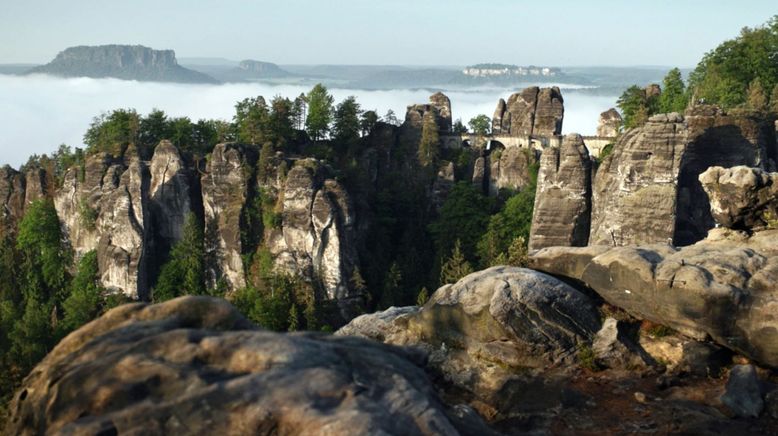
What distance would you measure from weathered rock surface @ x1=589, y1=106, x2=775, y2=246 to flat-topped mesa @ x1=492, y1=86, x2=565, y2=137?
21.9m

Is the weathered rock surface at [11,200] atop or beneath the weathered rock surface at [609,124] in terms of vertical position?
beneath

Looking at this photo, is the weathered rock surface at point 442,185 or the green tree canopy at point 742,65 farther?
the weathered rock surface at point 442,185

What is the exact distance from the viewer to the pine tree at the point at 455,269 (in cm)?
4145

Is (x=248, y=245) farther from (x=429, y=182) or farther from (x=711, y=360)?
(x=711, y=360)

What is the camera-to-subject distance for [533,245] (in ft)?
135

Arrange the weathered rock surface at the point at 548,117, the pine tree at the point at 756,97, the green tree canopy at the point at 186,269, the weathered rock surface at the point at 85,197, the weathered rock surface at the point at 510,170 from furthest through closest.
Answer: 1. the weathered rock surface at the point at 548,117
2. the weathered rock surface at the point at 510,170
3. the weathered rock surface at the point at 85,197
4. the green tree canopy at the point at 186,269
5. the pine tree at the point at 756,97

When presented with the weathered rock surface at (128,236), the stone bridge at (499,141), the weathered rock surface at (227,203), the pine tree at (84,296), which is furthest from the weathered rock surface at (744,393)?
the stone bridge at (499,141)

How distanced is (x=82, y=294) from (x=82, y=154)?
13.9m

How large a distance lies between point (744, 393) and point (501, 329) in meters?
4.69

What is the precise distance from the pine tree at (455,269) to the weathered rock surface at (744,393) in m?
25.1

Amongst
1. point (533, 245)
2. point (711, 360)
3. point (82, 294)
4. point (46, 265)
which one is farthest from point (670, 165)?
point (46, 265)

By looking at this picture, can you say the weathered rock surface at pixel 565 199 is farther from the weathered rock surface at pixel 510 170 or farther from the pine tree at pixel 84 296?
the pine tree at pixel 84 296

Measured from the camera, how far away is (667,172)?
34.7 meters

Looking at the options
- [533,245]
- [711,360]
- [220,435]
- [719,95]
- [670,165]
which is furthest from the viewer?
[719,95]
